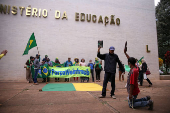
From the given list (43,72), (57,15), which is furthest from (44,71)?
(57,15)

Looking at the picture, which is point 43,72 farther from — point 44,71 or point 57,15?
point 57,15

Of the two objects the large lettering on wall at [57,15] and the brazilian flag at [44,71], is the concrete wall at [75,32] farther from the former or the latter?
the brazilian flag at [44,71]

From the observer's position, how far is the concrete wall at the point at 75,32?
10922 mm

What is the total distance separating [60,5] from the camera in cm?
1223

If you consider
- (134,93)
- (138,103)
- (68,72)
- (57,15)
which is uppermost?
(57,15)

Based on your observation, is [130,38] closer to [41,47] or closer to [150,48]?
[150,48]

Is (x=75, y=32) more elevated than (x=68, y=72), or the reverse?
(x=75, y=32)

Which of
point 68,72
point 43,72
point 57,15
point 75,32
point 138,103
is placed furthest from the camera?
point 75,32

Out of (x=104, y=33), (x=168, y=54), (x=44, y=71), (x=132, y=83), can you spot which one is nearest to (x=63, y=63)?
(x=44, y=71)

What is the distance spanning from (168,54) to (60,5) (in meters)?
14.4

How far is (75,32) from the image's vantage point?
12.3 meters

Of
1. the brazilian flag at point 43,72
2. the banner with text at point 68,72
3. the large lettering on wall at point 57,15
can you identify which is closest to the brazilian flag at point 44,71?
the brazilian flag at point 43,72

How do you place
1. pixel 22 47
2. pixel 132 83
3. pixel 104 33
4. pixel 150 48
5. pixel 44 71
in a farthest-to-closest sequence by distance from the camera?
pixel 150 48 < pixel 104 33 < pixel 22 47 < pixel 44 71 < pixel 132 83

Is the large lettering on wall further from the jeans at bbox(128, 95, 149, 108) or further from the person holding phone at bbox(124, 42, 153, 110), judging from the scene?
the jeans at bbox(128, 95, 149, 108)
